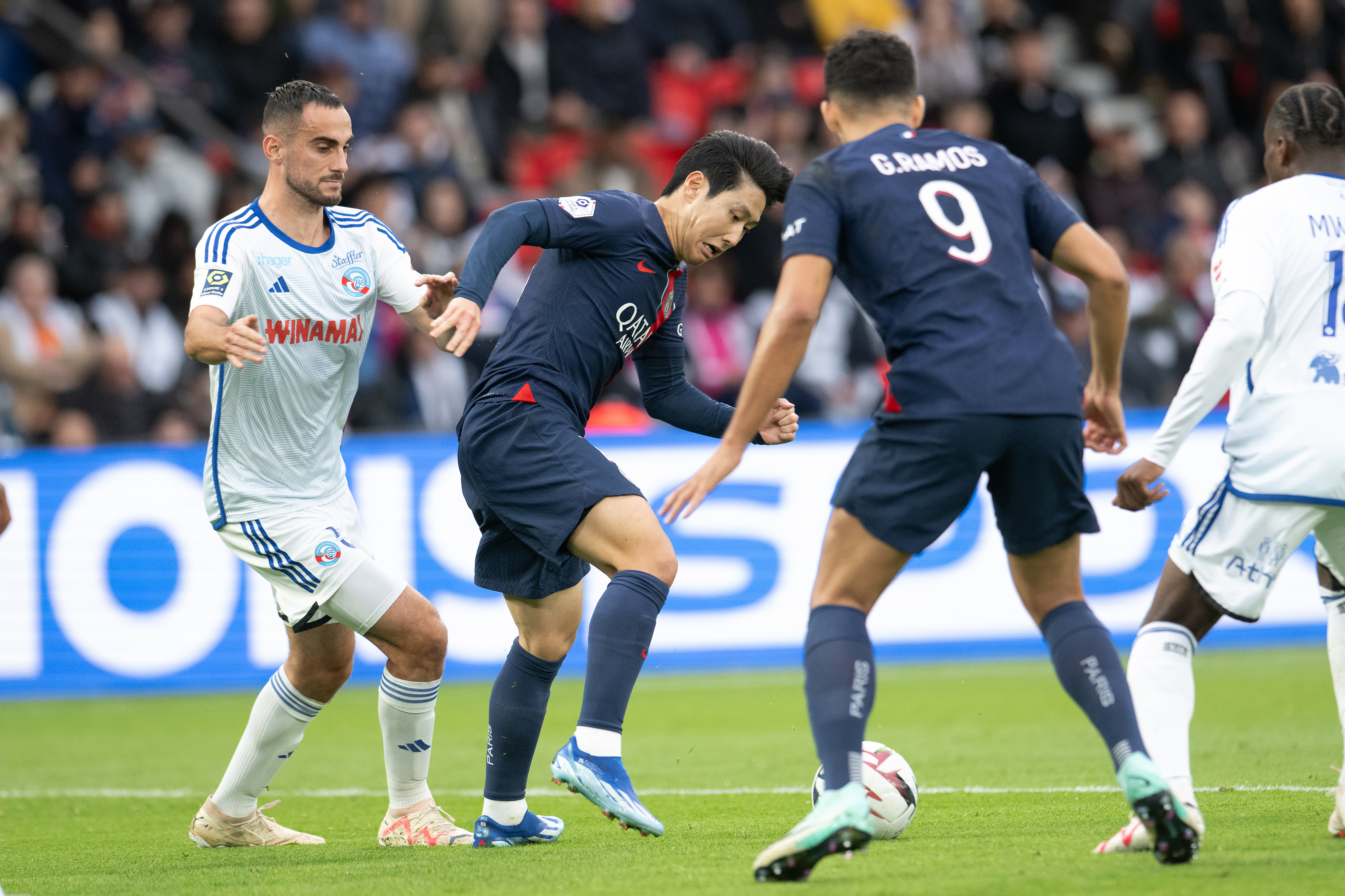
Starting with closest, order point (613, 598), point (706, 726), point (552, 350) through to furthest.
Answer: point (613, 598) < point (552, 350) < point (706, 726)

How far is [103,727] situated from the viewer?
905 cm

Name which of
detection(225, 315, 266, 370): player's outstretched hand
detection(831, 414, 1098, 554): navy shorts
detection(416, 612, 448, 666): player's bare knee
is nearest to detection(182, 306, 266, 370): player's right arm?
detection(225, 315, 266, 370): player's outstretched hand

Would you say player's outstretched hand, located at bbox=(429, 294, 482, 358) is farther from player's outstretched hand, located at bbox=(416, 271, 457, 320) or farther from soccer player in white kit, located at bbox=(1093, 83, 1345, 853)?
soccer player in white kit, located at bbox=(1093, 83, 1345, 853)

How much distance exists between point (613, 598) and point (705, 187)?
4.63 ft

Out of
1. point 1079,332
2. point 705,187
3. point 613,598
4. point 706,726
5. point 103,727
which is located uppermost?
point 705,187

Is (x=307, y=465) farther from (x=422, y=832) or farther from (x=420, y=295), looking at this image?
(x=422, y=832)

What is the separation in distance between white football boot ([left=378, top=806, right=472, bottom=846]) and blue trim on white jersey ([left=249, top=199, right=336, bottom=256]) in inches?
80.6

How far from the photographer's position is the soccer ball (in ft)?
15.8

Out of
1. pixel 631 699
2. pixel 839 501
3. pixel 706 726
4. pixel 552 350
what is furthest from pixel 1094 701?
pixel 631 699

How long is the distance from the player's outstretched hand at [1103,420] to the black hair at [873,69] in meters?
1.00

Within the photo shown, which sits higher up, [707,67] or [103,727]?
[707,67]

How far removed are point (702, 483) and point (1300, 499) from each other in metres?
1.78

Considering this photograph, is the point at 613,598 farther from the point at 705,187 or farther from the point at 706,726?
the point at 706,726

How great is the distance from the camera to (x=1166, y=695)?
4352 millimetres
